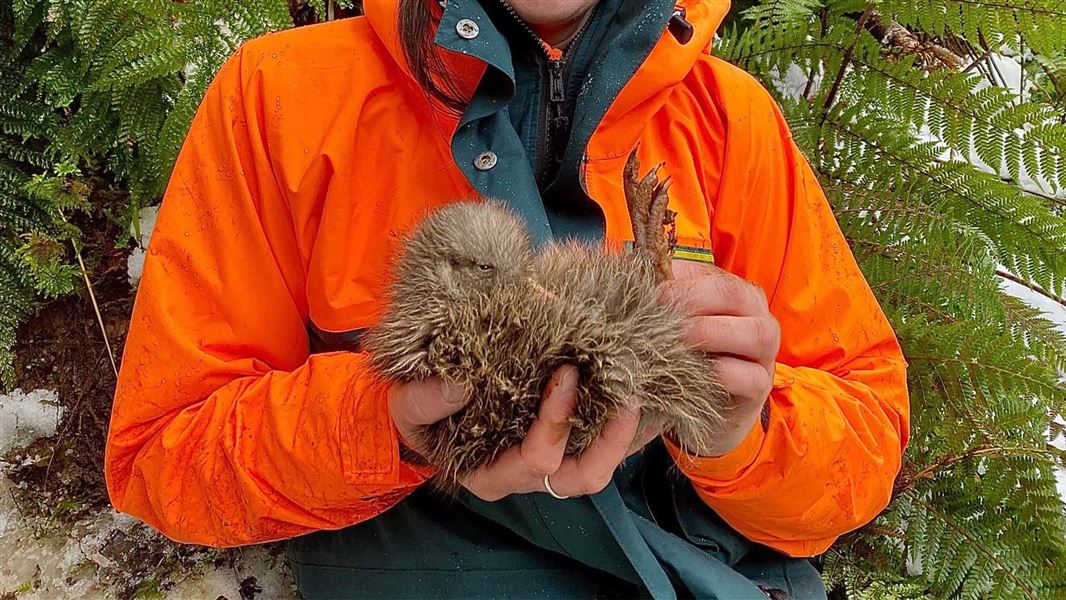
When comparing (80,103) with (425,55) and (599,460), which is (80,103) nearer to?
(425,55)

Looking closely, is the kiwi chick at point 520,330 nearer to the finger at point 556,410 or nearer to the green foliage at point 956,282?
the finger at point 556,410

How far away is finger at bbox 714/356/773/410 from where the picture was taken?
1.39 m

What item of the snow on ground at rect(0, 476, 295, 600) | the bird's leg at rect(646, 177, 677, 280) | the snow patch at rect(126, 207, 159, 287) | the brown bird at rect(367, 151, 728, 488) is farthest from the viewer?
the snow patch at rect(126, 207, 159, 287)

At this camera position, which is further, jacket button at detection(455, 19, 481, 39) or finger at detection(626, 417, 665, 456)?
jacket button at detection(455, 19, 481, 39)

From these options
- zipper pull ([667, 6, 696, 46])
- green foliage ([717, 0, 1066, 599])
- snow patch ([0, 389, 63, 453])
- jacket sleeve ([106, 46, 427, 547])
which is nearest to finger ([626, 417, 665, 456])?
jacket sleeve ([106, 46, 427, 547])

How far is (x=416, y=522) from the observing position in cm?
220

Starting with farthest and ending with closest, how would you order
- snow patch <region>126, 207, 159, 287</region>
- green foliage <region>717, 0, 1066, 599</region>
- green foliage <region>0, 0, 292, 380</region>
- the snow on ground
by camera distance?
1. snow patch <region>126, 207, 159, 287</region>
2. green foliage <region>717, 0, 1066, 599</region>
3. green foliage <region>0, 0, 292, 380</region>
4. the snow on ground

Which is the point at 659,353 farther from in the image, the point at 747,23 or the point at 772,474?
the point at 747,23

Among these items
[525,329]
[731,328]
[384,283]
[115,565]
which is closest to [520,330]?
[525,329]

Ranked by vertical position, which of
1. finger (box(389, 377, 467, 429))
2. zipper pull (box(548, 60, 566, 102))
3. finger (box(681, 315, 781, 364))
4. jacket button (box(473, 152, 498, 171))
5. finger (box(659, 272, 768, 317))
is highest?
zipper pull (box(548, 60, 566, 102))

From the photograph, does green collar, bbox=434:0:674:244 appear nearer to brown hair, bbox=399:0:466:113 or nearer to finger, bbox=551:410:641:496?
brown hair, bbox=399:0:466:113

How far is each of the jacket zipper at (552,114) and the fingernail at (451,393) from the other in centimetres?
93

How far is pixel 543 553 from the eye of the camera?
219 cm

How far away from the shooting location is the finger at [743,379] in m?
1.39
